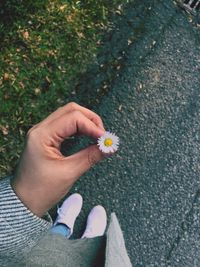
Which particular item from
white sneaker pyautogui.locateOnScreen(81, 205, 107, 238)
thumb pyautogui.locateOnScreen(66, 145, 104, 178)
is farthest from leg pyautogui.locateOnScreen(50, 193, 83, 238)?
thumb pyautogui.locateOnScreen(66, 145, 104, 178)

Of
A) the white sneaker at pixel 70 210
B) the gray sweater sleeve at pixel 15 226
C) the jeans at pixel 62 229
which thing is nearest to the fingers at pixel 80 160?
the gray sweater sleeve at pixel 15 226

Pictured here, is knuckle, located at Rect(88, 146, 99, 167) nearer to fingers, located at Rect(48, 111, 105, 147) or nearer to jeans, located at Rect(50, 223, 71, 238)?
fingers, located at Rect(48, 111, 105, 147)

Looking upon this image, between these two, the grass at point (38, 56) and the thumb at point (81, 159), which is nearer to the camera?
the thumb at point (81, 159)

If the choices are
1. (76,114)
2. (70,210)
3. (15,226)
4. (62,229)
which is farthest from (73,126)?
(62,229)

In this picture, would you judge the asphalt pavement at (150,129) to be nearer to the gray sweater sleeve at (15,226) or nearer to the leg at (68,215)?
the leg at (68,215)

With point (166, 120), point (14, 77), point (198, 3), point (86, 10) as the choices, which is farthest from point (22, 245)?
point (198, 3)

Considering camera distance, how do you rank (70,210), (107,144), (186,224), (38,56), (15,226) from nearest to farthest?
1. (107,144)
2. (15,226)
3. (70,210)
4. (38,56)
5. (186,224)

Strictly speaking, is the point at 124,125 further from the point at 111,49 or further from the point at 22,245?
the point at 22,245

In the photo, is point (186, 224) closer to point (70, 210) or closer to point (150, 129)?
point (150, 129)
